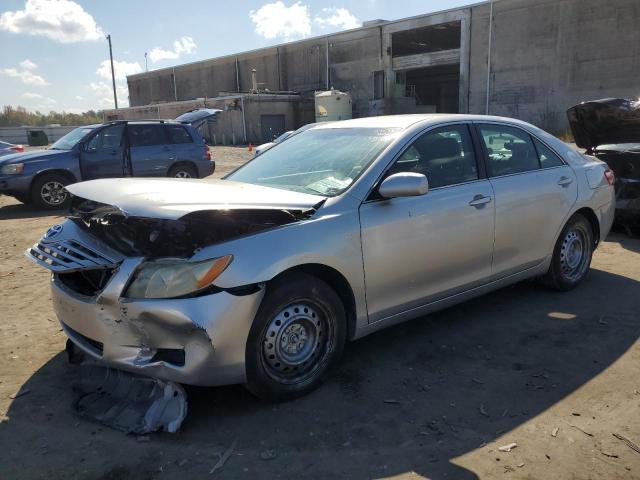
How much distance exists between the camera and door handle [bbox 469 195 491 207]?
157 inches

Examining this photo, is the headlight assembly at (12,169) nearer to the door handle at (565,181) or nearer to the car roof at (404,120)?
the car roof at (404,120)

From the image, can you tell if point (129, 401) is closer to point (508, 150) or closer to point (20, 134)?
point (508, 150)

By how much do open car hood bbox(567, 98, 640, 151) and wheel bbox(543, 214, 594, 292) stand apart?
275cm

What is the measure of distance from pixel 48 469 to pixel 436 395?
2190mm

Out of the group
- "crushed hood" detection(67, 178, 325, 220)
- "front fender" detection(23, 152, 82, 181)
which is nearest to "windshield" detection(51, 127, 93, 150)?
"front fender" detection(23, 152, 82, 181)

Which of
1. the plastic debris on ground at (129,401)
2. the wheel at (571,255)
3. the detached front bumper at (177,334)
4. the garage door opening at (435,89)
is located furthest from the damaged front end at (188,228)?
the garage door opening at (435,89)

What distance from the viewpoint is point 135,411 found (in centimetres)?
298

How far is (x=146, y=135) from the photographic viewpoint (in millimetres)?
11508

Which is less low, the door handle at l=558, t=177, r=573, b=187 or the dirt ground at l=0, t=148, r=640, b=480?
the door handle at l=558, t=177, r=573, b=187

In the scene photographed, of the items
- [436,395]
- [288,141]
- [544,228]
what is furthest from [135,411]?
[544,228]

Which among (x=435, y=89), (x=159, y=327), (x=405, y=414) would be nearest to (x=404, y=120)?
(x=405, y=414)

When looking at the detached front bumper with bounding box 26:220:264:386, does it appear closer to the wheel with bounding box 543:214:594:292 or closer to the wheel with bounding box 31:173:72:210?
the wheel with bounding box 543:214:594:292

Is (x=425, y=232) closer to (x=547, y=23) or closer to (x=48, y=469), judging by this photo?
(x=48, y=469)

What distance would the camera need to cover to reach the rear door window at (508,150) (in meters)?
4.36
